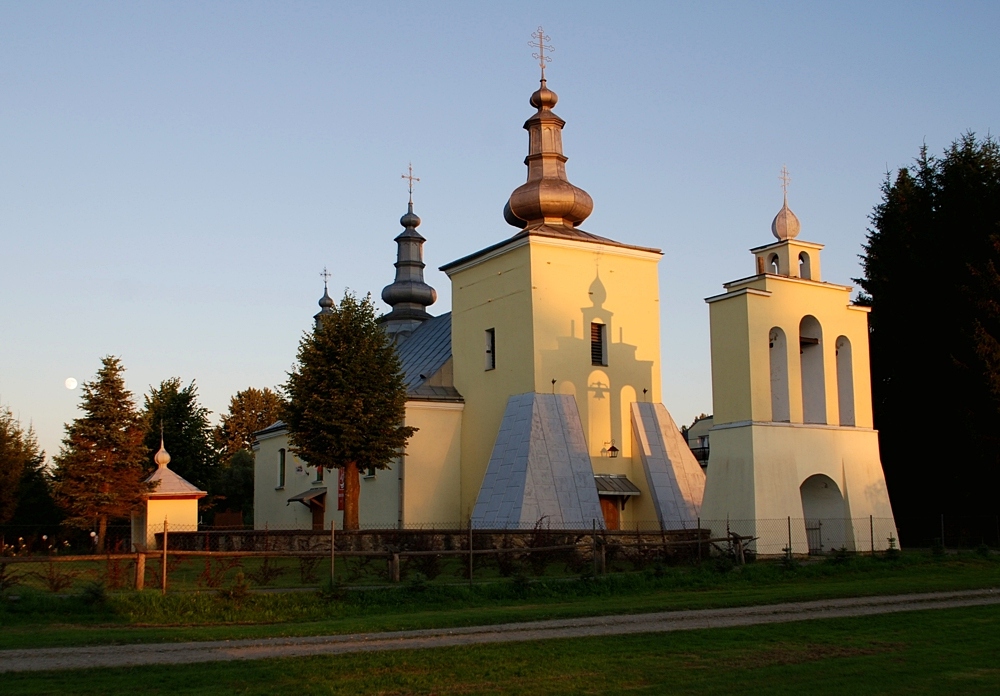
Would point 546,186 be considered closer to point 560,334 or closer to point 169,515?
point 560,334

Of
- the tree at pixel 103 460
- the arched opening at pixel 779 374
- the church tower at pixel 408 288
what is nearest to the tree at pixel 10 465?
the tree at pixel 103 460

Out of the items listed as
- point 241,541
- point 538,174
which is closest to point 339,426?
point 241,541

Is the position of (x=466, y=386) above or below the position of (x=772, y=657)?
above

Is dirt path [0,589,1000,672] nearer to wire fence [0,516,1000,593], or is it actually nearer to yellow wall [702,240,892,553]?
wire fence [0,516,1000,593]

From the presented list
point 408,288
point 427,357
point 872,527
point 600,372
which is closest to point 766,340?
point 872,527

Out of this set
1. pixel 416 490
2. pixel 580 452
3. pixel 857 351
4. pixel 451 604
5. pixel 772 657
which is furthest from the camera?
pixel 416 490

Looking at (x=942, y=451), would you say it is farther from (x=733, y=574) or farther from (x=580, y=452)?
(x=733, y=574)

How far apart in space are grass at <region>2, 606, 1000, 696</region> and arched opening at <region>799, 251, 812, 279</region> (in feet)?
45.7

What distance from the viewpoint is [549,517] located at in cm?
2916

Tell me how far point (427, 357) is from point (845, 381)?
15702 millimetres

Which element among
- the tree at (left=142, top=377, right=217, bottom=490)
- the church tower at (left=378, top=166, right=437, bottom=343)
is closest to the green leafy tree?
the tree at (left=142, top=377, right=217, bottom=490)

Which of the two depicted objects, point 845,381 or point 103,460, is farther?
point 103,460

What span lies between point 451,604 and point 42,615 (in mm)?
6638

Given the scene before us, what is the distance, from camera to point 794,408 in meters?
26.8
